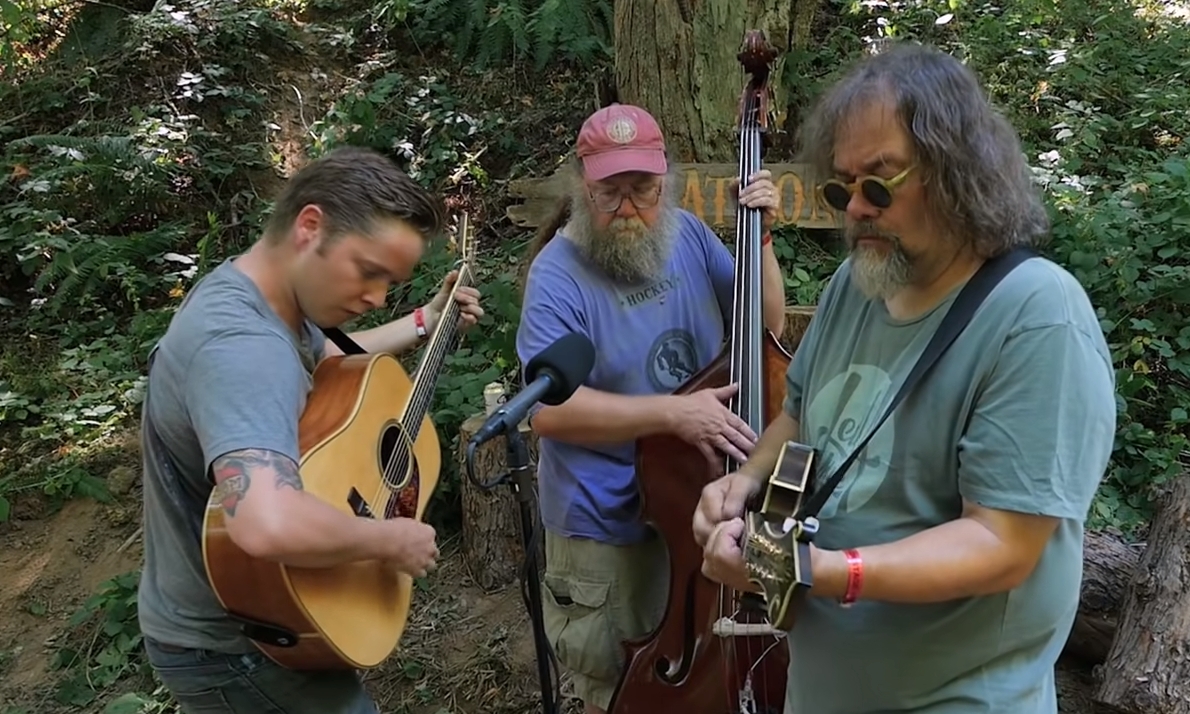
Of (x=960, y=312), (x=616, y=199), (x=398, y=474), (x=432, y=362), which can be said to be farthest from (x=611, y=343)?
(x=960, y=312)

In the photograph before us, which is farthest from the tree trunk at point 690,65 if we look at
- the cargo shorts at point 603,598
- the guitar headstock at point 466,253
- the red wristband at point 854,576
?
the red wristband at point 854,576

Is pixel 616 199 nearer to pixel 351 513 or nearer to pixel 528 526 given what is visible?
pixel 528 526

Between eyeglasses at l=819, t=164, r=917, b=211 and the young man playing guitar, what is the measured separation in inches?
34.0

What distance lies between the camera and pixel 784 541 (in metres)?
1.18

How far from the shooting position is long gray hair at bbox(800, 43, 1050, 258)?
1.23 metres

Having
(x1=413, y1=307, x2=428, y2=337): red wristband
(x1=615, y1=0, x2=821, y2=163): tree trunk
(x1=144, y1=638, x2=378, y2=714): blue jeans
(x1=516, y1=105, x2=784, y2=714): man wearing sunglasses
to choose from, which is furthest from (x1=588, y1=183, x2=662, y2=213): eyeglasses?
(x1=615, y1=0, x2=821, y2=163): tree trunk

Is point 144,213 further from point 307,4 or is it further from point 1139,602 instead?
point 1139,602

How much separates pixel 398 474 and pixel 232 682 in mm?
556

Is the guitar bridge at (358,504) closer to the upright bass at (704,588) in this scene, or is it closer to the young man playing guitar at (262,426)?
the young man playing guitar at (262,426)

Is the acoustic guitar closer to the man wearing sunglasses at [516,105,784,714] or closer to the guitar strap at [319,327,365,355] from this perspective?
the guitar strap at [319,327,365,355]

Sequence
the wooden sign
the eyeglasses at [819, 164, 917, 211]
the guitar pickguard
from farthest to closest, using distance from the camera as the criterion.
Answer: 1. the wooden sign
2. the guitar pickguard
3. the eyeglasses at [819, 164, 917, 211]

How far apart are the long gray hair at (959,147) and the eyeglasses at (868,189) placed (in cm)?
4

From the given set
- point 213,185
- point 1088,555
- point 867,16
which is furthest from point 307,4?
point 1088,555

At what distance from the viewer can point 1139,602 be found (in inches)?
105
